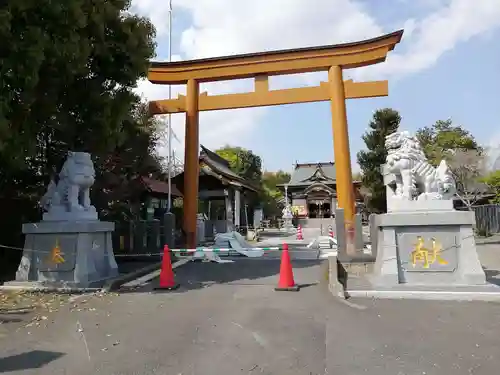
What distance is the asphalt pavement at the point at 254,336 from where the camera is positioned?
3.80 metres

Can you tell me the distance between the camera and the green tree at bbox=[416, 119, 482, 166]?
32281mm

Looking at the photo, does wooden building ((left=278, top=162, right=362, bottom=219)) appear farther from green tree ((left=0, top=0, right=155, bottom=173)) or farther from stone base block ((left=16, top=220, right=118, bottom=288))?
stone base block ((left=16, top=220, right=118, bottom=288))

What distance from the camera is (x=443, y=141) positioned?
120 ft

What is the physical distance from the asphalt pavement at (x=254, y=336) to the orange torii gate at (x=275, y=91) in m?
6.26

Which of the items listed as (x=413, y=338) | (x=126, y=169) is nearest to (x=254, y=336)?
(x=413, y=338)

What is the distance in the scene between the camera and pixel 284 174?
223 feet

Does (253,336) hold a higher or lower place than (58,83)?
lower

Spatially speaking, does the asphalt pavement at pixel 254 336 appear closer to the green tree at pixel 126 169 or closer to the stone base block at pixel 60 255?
the stone base block at pixel 60 255

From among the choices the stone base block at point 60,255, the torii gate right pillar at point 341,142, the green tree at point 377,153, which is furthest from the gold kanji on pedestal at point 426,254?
the green tree at point 377,153

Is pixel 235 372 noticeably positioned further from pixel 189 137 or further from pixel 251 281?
pixel 189 137

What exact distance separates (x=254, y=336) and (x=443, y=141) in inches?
1454

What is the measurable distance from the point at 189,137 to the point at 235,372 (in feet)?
34.0

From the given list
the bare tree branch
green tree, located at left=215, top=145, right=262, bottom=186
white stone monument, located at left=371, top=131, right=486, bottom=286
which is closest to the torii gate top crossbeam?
white stone monument, located at left=371, top=131, right=486, bottom=286

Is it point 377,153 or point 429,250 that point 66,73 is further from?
point 377,153
